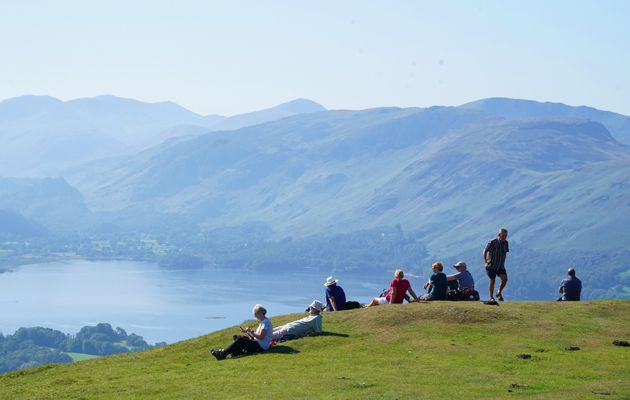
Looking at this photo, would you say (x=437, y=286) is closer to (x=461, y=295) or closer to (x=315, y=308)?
(x=461, y=295)

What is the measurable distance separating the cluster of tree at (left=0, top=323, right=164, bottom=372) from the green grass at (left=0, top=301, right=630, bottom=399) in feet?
444

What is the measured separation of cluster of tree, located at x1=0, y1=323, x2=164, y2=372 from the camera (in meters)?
161

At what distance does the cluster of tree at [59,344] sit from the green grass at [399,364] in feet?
444

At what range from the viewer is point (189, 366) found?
2786 centimetres

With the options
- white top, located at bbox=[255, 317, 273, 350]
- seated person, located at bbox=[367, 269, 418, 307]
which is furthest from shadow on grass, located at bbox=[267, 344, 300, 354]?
seated person, located at bbox=[367, 269, 418, 307]

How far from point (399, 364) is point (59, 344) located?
527 feet

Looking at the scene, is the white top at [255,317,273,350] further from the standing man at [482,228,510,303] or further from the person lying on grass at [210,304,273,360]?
the standing man at [482,228,510,303]

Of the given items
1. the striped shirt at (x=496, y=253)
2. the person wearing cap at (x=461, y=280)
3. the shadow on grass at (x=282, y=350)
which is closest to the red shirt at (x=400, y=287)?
the person wearing cap at (x=461, y=280)

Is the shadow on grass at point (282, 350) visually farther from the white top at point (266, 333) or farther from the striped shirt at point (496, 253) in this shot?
the striped shirt at point (496, 253)

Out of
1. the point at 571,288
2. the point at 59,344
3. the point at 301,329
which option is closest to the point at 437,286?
the point at 571,288

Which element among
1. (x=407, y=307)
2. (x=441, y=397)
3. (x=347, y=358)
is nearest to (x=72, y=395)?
(x=347, y=358)

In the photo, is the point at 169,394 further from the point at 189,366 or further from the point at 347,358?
the point at 347,358

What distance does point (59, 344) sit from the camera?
580ft

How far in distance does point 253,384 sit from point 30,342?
6356 inches
